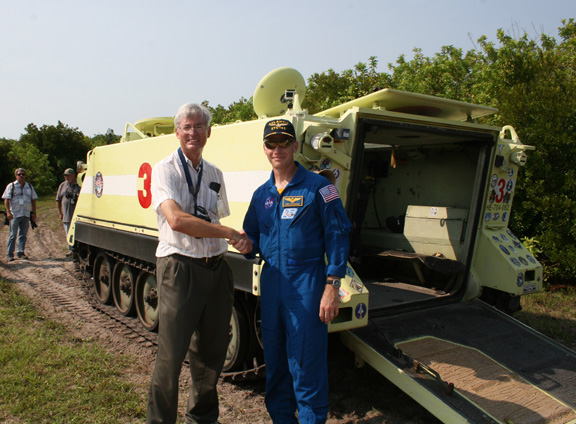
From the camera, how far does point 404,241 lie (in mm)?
5836

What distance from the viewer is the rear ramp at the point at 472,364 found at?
331cm

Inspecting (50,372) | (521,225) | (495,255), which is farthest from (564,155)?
(50,372)

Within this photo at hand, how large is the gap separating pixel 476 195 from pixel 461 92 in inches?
405

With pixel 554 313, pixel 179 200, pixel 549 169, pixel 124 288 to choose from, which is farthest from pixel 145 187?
pixel 549 169

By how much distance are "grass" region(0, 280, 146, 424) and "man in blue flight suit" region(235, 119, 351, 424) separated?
4.77 feet

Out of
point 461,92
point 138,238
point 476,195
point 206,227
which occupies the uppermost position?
point 461,92

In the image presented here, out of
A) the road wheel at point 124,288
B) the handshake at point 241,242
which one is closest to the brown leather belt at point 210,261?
the handshake at point 241,242

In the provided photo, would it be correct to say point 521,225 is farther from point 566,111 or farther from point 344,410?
point 344,410

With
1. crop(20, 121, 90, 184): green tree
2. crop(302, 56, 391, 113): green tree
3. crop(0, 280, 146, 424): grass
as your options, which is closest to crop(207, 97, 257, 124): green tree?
crop(302, 56, 391, 113): green tree

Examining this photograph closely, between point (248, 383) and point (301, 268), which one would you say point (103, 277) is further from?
point (301, 268)

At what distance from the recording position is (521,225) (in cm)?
833

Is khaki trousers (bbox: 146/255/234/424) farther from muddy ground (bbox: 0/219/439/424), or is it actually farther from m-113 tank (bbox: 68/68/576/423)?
muddy ground (bbox: 0/219/439/424)

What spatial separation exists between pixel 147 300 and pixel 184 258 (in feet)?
10.2

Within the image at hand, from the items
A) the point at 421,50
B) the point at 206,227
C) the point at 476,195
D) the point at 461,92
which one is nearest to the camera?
the point at 206,227
